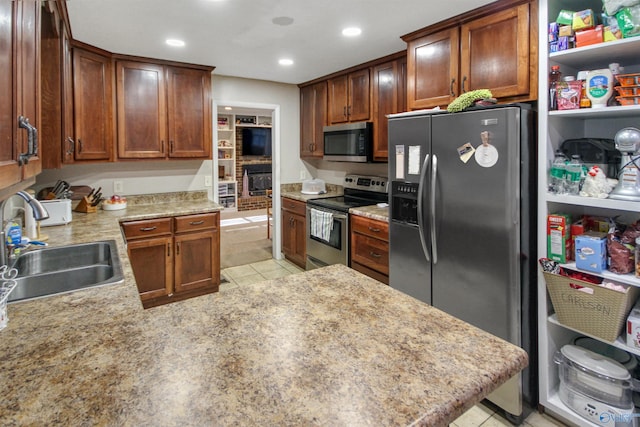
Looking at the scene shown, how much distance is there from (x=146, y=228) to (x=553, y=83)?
10.1 ft

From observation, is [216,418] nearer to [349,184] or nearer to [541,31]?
[541,31]

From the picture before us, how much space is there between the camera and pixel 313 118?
4.44m

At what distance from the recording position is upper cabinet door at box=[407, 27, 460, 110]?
2.45 m

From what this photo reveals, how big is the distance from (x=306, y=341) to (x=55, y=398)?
55 centimetres

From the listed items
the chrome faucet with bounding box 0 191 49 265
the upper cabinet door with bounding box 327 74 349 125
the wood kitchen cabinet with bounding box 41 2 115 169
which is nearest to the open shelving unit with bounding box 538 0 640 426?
the upper cabinet door with bounding box 327 74 349 125

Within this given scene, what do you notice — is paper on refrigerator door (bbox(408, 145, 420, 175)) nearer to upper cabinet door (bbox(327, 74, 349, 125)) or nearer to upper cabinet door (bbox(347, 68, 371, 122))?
upper cabinet door (bbox(347, 68, 371, 122))

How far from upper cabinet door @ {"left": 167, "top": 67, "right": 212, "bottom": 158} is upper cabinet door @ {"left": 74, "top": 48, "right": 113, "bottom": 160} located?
0.52 m

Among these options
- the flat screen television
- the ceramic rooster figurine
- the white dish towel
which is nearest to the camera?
the ceramic rooster figurine

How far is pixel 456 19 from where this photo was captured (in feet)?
7.74

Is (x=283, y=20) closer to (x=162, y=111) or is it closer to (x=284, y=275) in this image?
(x=162, y=111)

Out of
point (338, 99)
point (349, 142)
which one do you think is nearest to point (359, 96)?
point (338, 99)

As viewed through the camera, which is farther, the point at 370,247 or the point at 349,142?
the point at 349,142

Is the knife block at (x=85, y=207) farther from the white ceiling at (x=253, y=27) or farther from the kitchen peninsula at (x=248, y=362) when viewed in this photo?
the kitchen peninsula at (x=248, y=362)

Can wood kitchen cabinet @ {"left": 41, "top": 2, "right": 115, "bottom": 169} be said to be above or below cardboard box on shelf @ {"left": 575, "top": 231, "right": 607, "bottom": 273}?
above
